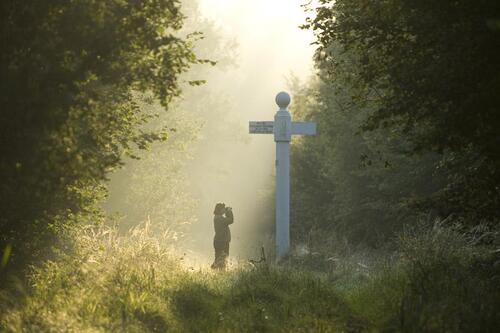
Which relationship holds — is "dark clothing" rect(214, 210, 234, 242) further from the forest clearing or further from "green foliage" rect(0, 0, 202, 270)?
"green foliage" rect(0, 0, 202, 270)

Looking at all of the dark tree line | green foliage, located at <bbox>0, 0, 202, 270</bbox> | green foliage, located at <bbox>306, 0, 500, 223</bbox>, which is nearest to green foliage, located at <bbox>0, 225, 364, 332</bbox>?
green foliage, located at <bbox>0, 0, 202, 270</bbox>

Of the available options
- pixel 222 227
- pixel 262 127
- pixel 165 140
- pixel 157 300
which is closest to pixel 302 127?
pixel 262 127

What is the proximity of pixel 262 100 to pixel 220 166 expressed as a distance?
23.0 meters

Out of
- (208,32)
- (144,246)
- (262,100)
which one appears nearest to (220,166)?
(208,32)

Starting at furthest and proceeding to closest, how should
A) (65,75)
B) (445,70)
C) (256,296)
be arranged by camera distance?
(256,296)
(445,70)
(65,75)

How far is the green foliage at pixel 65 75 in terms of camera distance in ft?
22.4

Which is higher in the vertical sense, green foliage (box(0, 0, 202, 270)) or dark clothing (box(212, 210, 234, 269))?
green foliage (box(0, 0, 202, 270))

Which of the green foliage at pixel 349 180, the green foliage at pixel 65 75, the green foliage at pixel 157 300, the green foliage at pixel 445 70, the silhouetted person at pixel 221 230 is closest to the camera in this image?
the green foliage at pixel 65 75

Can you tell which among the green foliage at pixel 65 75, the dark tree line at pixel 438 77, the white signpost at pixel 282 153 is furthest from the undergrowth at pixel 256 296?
the white signpost at pixel 282 153

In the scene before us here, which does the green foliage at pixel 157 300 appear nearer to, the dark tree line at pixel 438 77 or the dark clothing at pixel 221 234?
the dark tree line at pixel 438 77

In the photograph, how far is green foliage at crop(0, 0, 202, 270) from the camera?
6.83 m

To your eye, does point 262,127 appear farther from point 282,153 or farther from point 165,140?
point 165,140

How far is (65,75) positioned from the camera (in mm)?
6914

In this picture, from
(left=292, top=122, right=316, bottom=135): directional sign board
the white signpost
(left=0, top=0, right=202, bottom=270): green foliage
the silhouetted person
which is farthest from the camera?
(left=292, top=122, right=316, bottom=135): directional sign board
